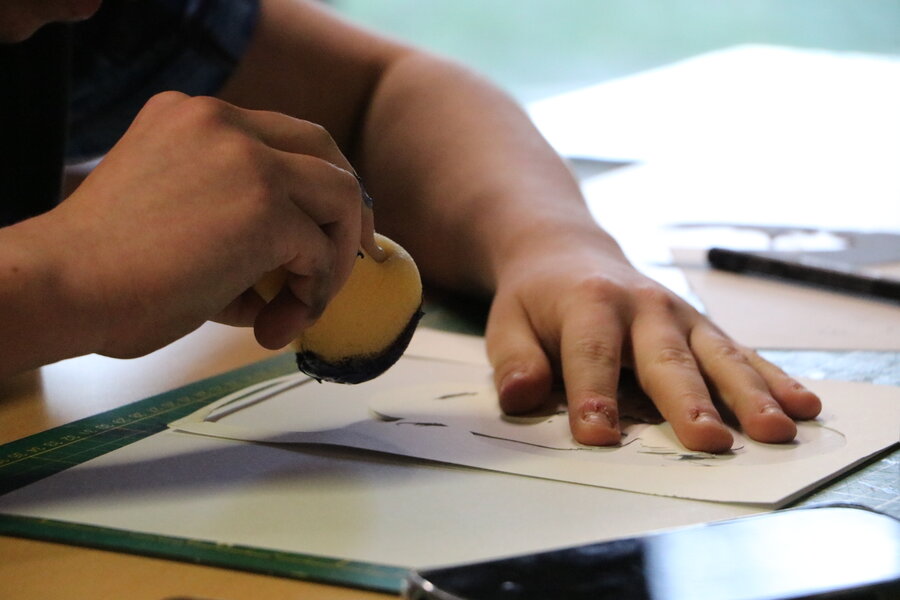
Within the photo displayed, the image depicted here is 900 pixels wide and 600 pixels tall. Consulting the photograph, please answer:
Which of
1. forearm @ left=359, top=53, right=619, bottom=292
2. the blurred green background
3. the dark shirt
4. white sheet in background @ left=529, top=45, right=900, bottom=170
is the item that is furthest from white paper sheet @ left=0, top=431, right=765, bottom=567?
the blurred green background

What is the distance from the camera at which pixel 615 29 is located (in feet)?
16.0

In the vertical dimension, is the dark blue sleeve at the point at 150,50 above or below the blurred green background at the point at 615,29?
below

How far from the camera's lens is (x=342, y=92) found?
1144 millimetres

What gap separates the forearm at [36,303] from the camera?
46 cm

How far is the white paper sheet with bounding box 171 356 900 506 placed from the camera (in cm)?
50

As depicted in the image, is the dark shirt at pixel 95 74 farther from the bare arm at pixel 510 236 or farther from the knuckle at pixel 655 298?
the knuckle at pixel 655 298

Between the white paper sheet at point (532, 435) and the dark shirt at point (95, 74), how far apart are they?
1.41ft

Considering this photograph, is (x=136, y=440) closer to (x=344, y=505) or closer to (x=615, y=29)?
(x=344, y=505)

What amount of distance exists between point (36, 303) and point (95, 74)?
693mm

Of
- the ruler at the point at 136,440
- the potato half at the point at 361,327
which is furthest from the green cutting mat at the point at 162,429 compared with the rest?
the potato half at the point at 361,327

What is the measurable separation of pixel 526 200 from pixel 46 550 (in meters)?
0.55

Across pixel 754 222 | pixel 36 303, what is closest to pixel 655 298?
pixel 36 303

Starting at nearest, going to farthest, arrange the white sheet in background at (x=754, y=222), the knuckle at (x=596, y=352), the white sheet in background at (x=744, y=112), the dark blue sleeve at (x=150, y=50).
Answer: the knuckle at (x=596, y=352), the white sheet in background at (x=754, y=222), the dark blue sleeve at (x=150, y=50), the white sheet in background at (x=744, y=112)

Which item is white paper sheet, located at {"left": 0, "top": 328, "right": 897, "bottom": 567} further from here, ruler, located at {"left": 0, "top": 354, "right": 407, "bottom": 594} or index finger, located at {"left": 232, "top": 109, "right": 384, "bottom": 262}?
index finger, located at {"left": 232, "top": 109, "right": 384, "bottom": 262}
